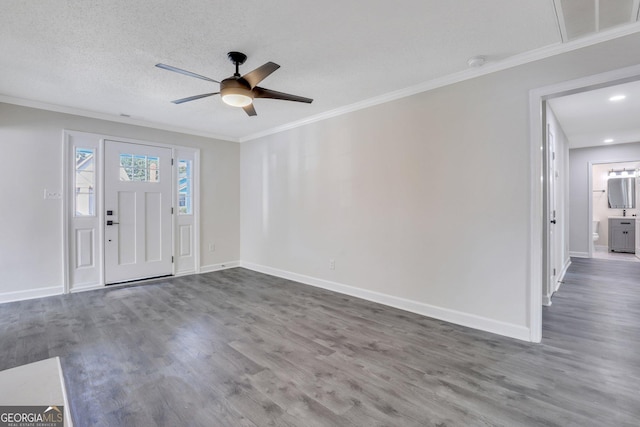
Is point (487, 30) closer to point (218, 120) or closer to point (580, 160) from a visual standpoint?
point (218, 120)

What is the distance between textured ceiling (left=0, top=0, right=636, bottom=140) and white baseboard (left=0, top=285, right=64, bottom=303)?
2516 mm

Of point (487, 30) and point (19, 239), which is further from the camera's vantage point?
point (19, 239)

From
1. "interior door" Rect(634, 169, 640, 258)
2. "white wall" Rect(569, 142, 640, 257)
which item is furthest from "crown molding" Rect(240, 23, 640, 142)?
"interior door" Rect(634, 169, 640, 258)

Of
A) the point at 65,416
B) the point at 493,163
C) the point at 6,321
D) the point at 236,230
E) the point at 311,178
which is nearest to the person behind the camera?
the point at 65,416

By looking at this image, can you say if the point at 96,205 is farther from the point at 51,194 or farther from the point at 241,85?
the point at 241,85

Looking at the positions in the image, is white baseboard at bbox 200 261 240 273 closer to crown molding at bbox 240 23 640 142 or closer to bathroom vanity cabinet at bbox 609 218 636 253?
crown molding at bbox 240 23 640 142

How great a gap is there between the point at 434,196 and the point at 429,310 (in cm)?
126

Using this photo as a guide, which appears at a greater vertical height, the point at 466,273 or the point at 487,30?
the point at 487,30

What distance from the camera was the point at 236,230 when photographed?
6039 mm

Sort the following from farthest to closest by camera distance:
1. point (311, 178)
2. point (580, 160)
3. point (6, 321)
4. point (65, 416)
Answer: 1. point (580, 160)
2. point (311, 178)
3. point (6, 321)
4. point (65, 416)

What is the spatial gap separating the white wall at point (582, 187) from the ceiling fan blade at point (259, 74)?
304 inches

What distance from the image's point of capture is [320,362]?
7.72 feet

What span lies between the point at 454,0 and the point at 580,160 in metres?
7.05

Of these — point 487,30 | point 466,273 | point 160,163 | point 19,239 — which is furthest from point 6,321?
point 487,30
